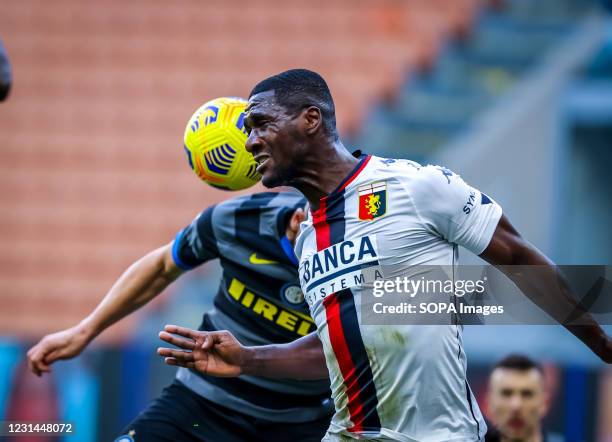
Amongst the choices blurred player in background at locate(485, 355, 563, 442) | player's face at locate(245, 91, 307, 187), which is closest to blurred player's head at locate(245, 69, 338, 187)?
player's face at locate(245, 91, 307, 187)

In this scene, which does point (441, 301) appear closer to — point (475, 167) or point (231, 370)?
point (231, 370)

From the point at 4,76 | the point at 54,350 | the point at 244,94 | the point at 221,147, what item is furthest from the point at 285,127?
the point at 244,94

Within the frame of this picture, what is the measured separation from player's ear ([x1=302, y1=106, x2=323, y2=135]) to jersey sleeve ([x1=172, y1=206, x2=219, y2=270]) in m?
1.03

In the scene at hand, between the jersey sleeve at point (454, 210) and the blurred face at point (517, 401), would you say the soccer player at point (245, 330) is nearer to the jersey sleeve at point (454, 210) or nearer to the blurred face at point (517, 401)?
the jersey sleeve at point (454, 210)

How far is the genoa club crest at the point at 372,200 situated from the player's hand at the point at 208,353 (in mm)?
688

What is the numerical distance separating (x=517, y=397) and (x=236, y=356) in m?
2.80

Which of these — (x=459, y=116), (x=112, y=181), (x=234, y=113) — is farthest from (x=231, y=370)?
(x=112, y=181)

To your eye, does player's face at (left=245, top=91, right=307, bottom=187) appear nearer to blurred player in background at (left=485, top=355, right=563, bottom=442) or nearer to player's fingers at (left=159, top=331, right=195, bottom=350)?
player's fingers at (left=159, top=331, right=195, bottom=350)

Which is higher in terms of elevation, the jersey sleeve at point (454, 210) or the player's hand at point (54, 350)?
the jersey sleeve at point (454, 210)

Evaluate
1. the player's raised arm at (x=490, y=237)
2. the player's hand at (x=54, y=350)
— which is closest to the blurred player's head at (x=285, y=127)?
the player's raised arm at (x=490, y=237)

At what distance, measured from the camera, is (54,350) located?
507 cm

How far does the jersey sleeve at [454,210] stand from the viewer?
12.5 feet

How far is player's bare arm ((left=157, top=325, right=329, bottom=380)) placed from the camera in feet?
13.1

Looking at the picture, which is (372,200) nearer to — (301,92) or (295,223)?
(301,92)
